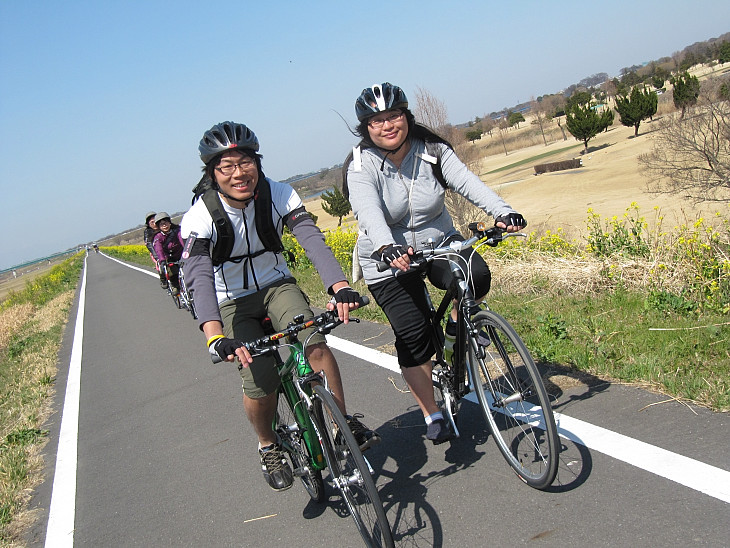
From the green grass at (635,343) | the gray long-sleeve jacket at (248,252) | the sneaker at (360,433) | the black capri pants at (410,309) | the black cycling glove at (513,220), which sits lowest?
the green grass at (635,343)

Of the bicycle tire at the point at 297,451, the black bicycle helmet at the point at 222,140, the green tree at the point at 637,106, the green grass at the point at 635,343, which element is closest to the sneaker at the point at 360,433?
the bicycle tire at the point at 297,451

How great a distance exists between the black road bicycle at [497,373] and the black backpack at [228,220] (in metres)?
0.91

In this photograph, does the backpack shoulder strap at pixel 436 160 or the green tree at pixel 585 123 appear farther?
the green tree at pixel 585 123

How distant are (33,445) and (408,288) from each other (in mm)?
4425

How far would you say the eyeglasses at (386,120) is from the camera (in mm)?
3852

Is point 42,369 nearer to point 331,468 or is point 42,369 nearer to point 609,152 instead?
point 331,468

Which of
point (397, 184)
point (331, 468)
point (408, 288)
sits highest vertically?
point (397, 184)

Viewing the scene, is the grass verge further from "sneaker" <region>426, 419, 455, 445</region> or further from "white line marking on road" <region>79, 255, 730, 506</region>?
"white line marking on road" <region>79, 255, 730, 506</region>

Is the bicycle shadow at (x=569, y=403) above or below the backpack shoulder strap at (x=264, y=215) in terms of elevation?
below

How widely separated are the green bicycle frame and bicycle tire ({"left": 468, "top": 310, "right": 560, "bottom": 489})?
976mm

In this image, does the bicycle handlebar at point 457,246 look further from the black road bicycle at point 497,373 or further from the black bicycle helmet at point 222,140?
the black bicycle helmet at point 222,140

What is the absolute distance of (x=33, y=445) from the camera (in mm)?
6191

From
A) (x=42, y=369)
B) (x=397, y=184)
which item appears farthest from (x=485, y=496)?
(x=42, y=369)

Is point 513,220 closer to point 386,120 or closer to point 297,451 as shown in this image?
point 386,120
